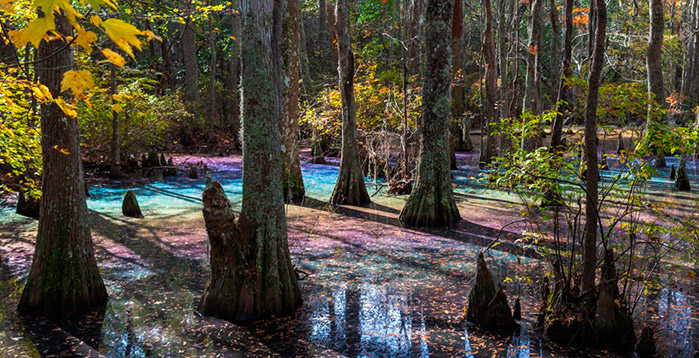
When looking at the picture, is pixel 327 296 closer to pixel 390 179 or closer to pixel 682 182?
pixel 390 179

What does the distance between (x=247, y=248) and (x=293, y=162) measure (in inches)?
300

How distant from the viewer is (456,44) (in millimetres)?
23125

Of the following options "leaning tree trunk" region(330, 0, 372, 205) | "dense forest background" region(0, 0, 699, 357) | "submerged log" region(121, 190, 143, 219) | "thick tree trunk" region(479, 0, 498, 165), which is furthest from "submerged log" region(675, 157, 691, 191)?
"submerged log" region(121, 190, 143, 219)

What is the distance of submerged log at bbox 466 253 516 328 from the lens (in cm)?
555

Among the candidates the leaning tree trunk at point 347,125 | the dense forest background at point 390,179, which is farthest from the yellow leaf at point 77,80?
the leaning tree trunk at point 347,125

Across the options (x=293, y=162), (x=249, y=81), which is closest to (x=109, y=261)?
(x=249, y=81)

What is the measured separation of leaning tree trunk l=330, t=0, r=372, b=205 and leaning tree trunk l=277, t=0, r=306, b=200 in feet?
3.68

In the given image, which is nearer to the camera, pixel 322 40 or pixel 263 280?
pixel 263 280

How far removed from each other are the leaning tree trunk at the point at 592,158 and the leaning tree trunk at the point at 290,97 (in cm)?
819

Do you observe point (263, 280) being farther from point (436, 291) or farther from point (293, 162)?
point (293, 162)

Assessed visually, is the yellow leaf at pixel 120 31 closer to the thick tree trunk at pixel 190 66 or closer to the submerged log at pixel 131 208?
the submerged log at pixel 131 208

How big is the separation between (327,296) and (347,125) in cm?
656

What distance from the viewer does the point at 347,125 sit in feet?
41.8

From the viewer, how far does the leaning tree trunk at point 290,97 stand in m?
12.8
